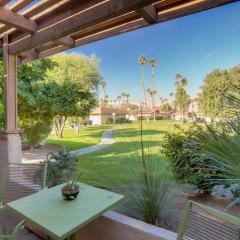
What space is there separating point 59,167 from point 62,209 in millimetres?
1565

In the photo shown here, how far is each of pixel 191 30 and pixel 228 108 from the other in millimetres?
7897

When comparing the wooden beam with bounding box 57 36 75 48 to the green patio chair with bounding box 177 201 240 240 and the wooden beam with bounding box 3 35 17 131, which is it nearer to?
the wooden beam with bounding box 3 35 17 131

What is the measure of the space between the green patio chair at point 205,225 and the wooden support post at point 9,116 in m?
2.65

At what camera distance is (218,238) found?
121cm

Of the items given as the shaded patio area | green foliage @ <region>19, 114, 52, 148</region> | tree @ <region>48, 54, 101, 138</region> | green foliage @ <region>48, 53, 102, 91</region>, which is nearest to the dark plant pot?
the shaded patio area

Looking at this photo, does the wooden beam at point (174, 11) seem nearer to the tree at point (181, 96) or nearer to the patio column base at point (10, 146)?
the tree at point (181, 96)

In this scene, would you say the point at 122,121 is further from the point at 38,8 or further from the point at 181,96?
the point at 181,96

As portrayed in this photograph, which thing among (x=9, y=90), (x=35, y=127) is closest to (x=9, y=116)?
(x=9, y=90)

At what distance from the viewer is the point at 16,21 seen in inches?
100

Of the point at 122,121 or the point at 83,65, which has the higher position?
the point at 83,65

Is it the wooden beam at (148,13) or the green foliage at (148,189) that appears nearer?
the wooden beam at (148,13)

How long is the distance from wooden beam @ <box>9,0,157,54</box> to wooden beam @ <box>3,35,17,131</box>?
21.0 inches

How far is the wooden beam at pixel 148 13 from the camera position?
6.32 feet

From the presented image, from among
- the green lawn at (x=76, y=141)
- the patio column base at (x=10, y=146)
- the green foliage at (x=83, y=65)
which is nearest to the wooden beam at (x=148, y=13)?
the patio column base at (x=10, y=146)
